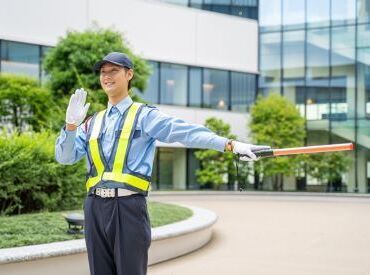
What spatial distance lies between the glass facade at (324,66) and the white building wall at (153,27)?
112 cm

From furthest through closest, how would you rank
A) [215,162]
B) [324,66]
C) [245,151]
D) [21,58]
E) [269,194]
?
[324,66]
[215,162]
[269,194]
[21,58]
[245,151]

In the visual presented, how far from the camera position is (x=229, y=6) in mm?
25203

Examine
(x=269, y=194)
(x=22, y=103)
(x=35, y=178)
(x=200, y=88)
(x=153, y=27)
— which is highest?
(x=153, y=27)

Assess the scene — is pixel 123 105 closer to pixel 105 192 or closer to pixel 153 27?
pixel 105 192

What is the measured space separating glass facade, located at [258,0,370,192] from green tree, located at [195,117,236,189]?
4.27 m

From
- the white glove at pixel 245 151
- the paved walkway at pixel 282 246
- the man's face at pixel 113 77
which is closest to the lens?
the white glove at pixel 245 151

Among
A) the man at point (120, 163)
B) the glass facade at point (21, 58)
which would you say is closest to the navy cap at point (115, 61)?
the man at point (120, 163)

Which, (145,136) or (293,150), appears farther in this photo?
(145,136)

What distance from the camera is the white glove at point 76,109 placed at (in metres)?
3.17

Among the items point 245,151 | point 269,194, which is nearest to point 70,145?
point 245,151

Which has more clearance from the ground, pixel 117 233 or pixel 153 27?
pixel 153 27

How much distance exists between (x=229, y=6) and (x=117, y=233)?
23283mm

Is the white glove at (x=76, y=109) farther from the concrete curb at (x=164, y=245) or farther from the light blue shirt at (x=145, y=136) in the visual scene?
the concrete curb at (x=164, y=245)

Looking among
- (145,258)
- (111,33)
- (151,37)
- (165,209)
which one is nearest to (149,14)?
(151,37)
